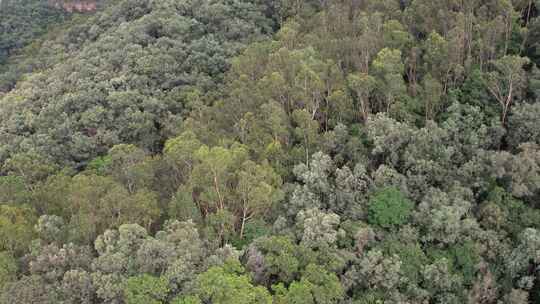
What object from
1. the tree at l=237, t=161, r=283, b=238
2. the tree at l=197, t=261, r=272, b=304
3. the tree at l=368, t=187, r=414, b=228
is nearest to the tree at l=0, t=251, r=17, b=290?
the tree at l=197, t=261, r=272, b=304

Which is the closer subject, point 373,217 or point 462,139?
point 373,217

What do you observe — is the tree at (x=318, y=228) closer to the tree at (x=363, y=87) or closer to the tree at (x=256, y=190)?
the tree at (x=256, y=190)

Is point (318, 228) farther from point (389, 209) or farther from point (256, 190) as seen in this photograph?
point (389, 209)

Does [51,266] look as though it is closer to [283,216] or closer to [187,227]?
[187,227]

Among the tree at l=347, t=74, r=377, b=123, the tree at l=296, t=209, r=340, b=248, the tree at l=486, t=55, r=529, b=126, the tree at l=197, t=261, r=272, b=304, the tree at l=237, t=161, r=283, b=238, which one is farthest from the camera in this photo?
the tree at l=347, t=74, r=377, b=123

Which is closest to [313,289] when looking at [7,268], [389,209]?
[389,209]

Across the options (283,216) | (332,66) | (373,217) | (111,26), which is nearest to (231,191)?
(283,216)

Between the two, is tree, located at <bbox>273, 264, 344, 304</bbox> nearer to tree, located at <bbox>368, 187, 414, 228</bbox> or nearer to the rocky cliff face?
tree, located at <bbox>368, 187, 414, 228</bbox>
